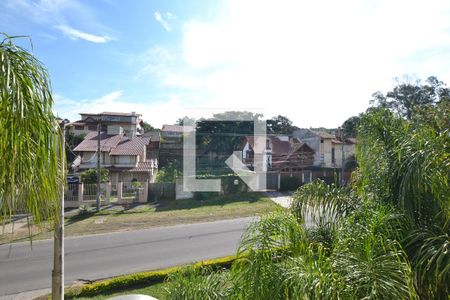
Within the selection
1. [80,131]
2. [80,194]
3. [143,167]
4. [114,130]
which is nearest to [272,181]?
[143,167]

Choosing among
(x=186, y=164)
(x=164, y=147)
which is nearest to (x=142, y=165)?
(x=186, y=164)

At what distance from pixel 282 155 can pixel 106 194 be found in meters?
19.5

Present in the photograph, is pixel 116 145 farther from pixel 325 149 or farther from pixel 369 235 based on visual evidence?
pixel 369 235

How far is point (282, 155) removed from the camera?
32406mm

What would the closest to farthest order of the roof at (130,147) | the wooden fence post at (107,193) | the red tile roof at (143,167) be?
the wooden fence post at (107,193) → the red tile roof at (143,167) → the roof at (130,147)

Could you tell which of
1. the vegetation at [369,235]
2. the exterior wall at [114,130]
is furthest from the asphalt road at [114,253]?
the exterior wall at [114,130]

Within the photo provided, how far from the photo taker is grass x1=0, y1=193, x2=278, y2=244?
13.8 meters

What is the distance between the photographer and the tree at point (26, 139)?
3.73ft

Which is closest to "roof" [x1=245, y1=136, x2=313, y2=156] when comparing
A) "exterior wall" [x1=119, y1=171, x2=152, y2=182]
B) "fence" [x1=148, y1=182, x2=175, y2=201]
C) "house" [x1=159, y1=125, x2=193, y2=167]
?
"house" [x1=159, y1=125, x2=193, y2=167]

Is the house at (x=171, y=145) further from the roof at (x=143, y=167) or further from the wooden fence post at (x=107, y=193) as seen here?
the wooden fence post at (x=107, y=193)

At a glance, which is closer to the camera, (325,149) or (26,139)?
(26,139)

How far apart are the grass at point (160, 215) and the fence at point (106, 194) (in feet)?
4.05

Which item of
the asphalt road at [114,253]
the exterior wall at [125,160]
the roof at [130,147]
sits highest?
the roof at [130,147]

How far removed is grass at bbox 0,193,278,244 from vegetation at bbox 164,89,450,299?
1116 cm
